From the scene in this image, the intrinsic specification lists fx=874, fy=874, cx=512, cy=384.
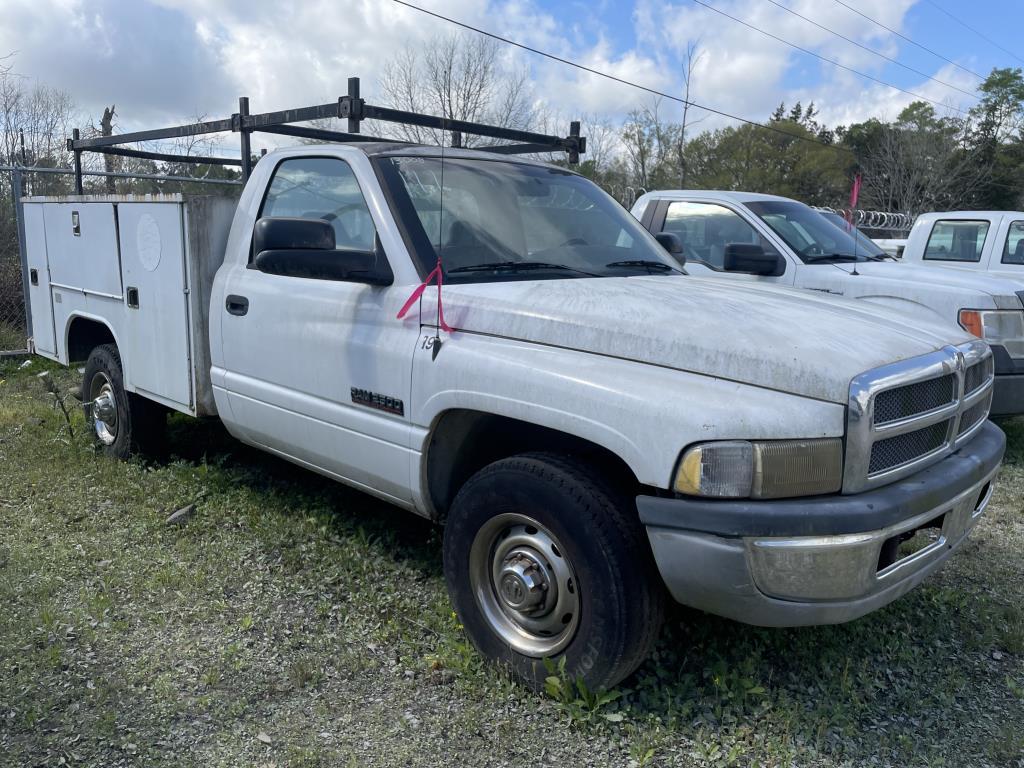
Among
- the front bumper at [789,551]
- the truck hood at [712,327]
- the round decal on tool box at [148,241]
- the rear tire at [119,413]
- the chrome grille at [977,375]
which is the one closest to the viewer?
the front bumper at [789,551]

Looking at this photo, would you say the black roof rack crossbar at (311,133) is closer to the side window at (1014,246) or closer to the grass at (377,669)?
the grass at (377,669)

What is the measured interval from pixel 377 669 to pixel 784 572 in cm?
163

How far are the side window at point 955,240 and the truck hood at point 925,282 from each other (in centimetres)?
308

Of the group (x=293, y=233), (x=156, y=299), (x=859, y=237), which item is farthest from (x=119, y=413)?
(x=859, y=237)

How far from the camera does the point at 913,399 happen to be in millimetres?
2797

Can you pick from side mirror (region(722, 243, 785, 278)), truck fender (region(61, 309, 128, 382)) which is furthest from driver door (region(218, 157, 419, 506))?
side mirror (region(722, 243, 785, 278))

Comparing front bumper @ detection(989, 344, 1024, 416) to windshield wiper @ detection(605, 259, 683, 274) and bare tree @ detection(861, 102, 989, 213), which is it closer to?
windshield wiper @ detection(605, 259, 683, 274)

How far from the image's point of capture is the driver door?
3.58 meters

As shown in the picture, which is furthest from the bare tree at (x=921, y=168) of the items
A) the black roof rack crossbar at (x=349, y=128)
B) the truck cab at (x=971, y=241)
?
Answer: the black roof rack crossbar at (x=349, y=128)

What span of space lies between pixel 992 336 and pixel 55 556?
6086mm

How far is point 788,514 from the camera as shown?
98.9 inches

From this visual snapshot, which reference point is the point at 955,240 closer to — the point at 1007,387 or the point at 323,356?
the point at 1007,387

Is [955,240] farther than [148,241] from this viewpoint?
Yes

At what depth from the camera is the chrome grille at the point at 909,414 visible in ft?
8.41
